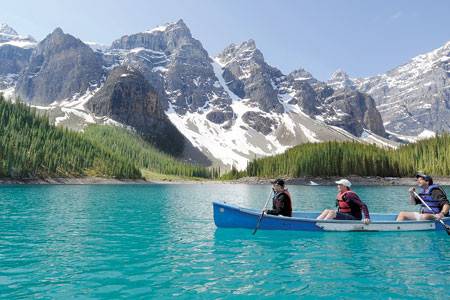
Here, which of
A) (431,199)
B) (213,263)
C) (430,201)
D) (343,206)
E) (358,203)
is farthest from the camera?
(343,206)

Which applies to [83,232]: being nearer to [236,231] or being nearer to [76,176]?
[236,231]

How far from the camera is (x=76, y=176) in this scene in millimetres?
163625

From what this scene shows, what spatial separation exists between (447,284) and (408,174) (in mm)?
176774

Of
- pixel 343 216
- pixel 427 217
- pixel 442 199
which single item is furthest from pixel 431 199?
pixel 343 216

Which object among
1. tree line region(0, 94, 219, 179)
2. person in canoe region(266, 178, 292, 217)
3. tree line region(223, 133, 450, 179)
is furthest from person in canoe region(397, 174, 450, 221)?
tree line region(223, 133, 450, 179)

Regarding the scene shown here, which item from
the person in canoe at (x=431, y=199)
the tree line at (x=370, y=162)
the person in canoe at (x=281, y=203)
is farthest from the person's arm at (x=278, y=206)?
the tree line at (x=370, y=162)

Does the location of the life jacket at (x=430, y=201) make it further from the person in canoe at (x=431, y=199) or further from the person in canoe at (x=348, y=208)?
the person in canoe at (x=348, y=208)

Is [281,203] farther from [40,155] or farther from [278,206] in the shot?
[40,155]

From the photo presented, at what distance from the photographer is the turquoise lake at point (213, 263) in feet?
52.1

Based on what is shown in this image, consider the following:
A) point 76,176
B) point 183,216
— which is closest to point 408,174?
point 76,176

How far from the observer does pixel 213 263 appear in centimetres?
2070

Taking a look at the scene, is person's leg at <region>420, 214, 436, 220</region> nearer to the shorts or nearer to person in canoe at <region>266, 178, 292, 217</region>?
the shorts

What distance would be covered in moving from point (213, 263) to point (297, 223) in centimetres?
1149

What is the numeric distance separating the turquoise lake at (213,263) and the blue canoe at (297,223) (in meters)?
0.60
